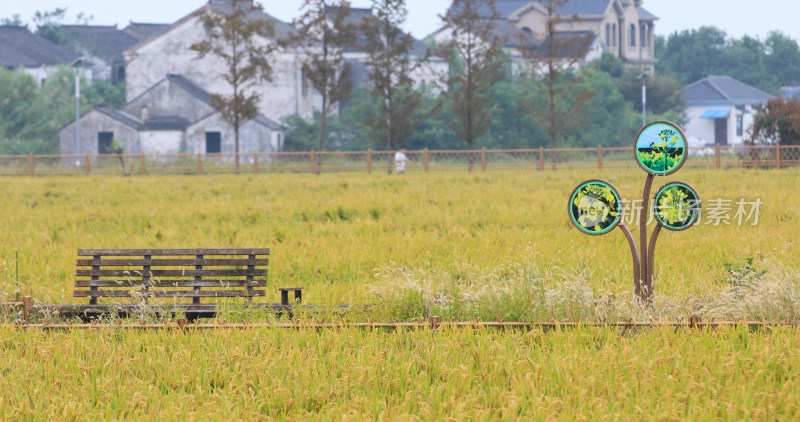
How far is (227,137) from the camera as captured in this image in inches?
1847

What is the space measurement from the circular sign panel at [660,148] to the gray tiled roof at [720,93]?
5440 centimetres

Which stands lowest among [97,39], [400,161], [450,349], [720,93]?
[450,349]

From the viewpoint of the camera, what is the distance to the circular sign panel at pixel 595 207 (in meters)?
7.41

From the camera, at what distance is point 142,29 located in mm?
73188

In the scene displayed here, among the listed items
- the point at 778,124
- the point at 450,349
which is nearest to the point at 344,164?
the point at 778,124

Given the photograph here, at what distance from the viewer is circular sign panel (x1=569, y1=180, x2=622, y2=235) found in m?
7.41

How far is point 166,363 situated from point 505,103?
1678 inches

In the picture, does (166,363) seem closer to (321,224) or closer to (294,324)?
(294,324)

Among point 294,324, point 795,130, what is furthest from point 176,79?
point 294,324

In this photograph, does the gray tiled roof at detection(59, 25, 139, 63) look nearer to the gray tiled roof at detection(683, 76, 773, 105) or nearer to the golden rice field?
the gray tiled roof at detection(683, 76, 773, 105)

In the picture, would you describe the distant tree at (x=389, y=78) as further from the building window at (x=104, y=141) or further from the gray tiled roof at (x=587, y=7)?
the gray tiled roof at (x=587, y=7)

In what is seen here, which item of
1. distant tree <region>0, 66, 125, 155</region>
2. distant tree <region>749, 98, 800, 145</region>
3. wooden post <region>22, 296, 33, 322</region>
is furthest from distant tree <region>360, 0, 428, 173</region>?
wooden post <region>22, 296, 33, 322</region>

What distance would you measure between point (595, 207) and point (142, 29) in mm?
70908

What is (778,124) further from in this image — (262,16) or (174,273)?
(262,16)
